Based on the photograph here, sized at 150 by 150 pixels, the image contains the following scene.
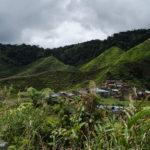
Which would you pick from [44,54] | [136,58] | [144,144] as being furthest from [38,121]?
[44,54]

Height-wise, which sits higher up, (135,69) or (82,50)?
(82,50)

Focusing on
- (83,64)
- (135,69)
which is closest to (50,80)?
(135,69)

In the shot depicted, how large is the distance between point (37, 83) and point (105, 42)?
174 feet

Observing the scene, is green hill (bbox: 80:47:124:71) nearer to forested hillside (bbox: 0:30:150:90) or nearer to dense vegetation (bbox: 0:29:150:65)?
forested hillside (bbox: 0:30:150:90)

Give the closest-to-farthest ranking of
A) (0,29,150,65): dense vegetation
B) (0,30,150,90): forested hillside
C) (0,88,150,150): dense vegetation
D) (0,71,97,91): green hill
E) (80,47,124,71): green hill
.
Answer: (0,88,150,150): dense vegetation → (0,71,97,91): green hill → (0,30,150,90): forested hillside → (80,47,124,71): green hill → (0,29,150,65): dense vegetation

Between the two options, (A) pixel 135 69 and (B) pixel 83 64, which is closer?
(A) pixel 135 69

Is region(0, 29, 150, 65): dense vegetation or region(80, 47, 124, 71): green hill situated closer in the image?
region(80, 47, 124, 71): green hill

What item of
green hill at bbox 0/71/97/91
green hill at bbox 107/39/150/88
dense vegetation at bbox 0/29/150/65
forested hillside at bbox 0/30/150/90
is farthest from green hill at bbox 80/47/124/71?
green hill at bbox 0/71/97/91

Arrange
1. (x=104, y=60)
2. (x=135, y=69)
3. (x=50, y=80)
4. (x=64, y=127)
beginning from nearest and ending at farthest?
(x=64, y=127), (x=50, y=80), (x=135, y=69), (x=104, y=60)

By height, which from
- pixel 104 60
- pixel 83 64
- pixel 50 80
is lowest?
pixel 50 80

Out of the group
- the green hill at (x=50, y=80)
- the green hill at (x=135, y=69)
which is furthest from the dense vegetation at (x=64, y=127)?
the green hill at (x=135, y=69)

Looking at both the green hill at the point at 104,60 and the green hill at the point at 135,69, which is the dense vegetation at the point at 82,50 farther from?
the green hill at the point at 135,69

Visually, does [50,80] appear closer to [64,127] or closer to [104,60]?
[64,127]

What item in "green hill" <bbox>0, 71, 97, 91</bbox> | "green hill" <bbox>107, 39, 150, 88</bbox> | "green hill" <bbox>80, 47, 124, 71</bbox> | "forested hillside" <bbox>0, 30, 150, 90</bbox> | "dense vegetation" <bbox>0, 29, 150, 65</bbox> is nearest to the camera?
"green hill" <bbox>0, 71, 97, 91</bbox>
